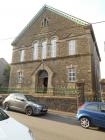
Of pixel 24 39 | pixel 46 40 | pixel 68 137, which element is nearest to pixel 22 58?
pixel 24 39

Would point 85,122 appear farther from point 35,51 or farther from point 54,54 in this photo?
point 35,51

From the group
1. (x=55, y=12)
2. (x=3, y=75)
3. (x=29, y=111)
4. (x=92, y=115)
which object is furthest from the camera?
(x=3, y=75)

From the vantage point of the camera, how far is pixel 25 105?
13531 millimetres

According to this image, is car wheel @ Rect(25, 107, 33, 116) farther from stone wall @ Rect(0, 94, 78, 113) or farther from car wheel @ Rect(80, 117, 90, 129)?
car wheel @ Rect(80, 117, 90, 129)

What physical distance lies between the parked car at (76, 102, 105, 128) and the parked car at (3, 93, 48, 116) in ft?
13.3

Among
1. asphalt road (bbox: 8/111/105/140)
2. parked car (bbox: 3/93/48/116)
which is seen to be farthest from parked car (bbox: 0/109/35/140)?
parked car (bbox: 3/93/48/116)

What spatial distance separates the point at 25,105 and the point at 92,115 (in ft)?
19.9

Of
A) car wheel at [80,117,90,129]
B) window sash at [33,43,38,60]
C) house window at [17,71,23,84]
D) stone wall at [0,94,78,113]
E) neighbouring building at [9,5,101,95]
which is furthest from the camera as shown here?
house window at [17,71,23,84]

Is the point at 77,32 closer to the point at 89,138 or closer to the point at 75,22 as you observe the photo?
the point at 75,22

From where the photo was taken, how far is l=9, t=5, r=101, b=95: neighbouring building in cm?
1992

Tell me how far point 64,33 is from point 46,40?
9.82ft

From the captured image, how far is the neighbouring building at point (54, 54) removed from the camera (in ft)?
65.4

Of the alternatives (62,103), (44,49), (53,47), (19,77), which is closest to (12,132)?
(62,103)

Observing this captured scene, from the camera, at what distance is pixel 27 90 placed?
2297 centimetres
